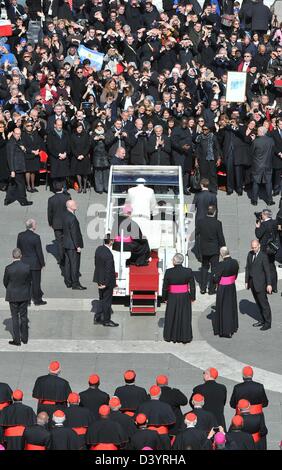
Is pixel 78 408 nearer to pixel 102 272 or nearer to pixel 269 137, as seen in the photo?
pixel 102 272

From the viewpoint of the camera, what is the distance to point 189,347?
2431 cm

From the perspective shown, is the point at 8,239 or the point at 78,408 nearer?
the point at 78,408

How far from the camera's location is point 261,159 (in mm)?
30312

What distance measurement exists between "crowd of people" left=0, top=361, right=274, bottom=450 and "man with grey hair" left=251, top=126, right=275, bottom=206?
414 inches

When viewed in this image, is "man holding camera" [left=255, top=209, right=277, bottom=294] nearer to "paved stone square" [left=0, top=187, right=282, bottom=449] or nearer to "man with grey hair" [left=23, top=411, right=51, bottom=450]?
"paved stone square" [left=0, top=187, right=282, bottom=449]

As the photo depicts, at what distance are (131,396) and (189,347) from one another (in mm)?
4730

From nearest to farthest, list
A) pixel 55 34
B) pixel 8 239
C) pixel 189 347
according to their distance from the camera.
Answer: pixel 189 347, pixel 8 239, pixel 55 34

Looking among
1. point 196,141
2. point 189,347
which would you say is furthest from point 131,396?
point 196,141

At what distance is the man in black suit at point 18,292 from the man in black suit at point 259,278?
3535 mm

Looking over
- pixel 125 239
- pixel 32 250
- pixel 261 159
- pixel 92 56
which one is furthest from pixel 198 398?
pixel 92 56

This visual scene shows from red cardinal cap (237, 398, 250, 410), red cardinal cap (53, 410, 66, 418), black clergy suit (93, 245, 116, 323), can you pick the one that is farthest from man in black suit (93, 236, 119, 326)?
red cardinal cap (53, 410, 66, 418)

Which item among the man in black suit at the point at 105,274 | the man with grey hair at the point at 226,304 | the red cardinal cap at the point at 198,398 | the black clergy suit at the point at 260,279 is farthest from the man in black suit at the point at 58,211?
the red cardinal cap at the point at 198,398

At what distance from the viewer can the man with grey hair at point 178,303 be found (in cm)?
2428

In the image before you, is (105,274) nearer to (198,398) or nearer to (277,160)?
(198,398)
